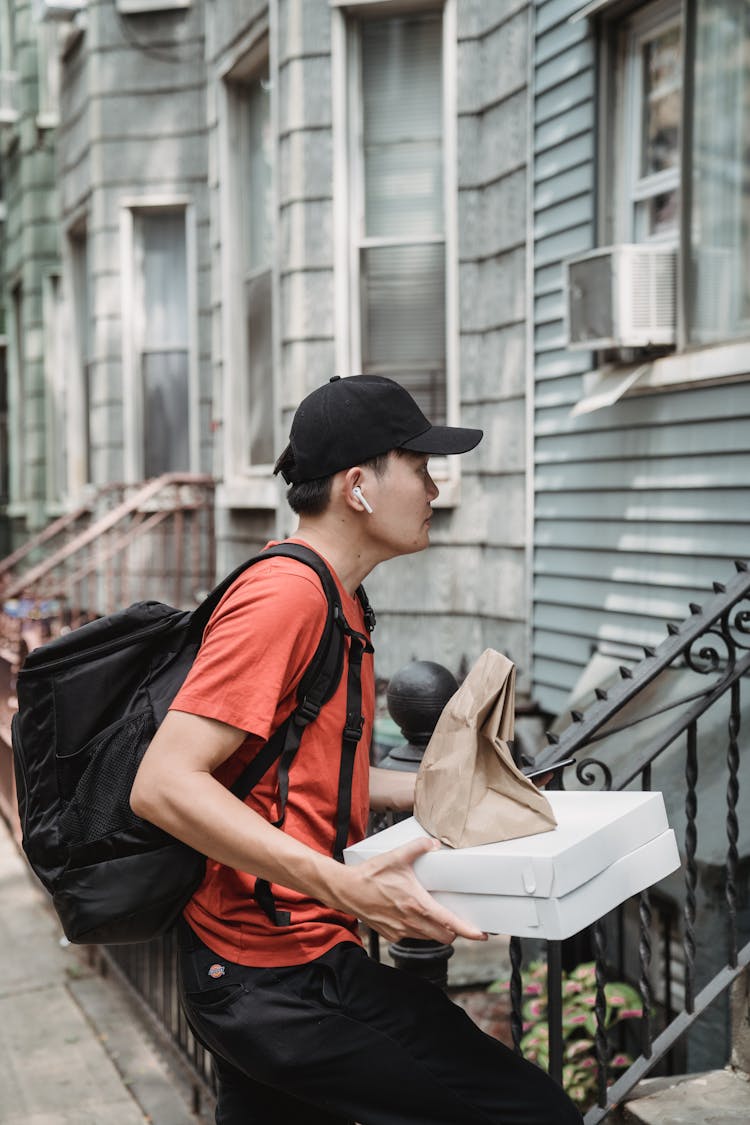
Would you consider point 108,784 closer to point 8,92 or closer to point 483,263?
point 483,263

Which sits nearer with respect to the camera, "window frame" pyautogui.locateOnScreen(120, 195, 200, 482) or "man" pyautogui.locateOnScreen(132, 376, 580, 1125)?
"man" pyautogui.locateOnScreen(132, 376, 580, 1125)

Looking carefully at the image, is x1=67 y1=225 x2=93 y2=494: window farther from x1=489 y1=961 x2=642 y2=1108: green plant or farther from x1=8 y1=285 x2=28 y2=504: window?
x1=489 y1=961 x2=642 y2=1108: green plant

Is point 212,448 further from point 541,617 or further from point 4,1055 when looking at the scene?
point 4,1055

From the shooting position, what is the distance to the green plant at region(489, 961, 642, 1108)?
13.8 ft

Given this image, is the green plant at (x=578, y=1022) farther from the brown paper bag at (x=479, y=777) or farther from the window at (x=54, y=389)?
the window at (x=54, y=389)

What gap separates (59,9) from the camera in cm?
1195

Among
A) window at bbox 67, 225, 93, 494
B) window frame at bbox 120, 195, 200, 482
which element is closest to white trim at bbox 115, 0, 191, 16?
window frame at bbox 120, 195, 200, 482

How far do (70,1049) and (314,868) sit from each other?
3.62 m

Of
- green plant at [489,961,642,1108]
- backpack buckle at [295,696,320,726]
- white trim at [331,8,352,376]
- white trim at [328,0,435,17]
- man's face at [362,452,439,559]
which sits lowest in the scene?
green plant at [489,961,642,1108]

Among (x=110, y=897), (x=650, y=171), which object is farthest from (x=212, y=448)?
(x=110, y=897)

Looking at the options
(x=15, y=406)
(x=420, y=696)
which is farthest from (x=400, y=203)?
(x=15, y=406)

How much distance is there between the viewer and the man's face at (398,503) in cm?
222

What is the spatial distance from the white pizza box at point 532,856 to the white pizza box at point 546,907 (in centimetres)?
1

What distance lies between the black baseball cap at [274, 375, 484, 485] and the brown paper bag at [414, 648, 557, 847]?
40 centimetres
